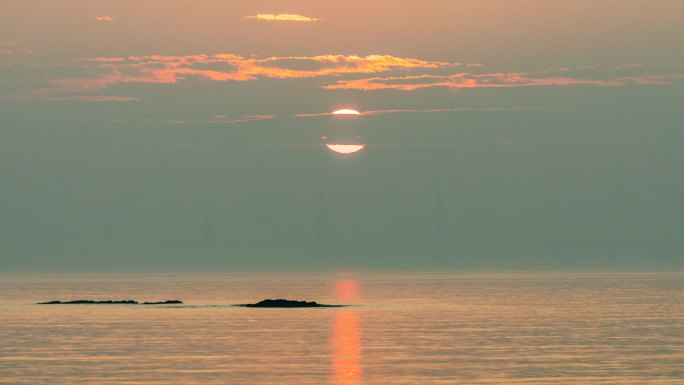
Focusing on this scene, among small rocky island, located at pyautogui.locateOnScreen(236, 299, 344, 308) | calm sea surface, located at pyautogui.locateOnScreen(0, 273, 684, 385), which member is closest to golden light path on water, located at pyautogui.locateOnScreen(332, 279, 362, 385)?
calm sea surface, located at pyautogui.locateOnScreen(0, 273, 684, 385)

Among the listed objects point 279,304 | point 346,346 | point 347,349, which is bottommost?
point 347,349

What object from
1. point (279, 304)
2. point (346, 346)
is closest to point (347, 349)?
point (346, 346)

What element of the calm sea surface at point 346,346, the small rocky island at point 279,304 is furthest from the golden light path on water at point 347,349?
the small rocky island at point 279,304

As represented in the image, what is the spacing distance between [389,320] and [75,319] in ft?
119

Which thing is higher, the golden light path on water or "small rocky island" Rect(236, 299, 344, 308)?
"small rocky island" Rect(236, 299, 344, 308)

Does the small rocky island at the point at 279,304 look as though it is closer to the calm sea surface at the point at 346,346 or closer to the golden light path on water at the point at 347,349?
the calm sea surface at the point at 346,346

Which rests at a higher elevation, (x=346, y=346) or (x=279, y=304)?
(x=279, y=304)

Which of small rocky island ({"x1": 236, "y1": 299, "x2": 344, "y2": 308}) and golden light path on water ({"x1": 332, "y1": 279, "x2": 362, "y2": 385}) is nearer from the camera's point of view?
golden light path on water ({"x1": 332, "y1": 279, "x2": 362, "y2": 385})

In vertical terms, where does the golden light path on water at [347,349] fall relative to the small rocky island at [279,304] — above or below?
below

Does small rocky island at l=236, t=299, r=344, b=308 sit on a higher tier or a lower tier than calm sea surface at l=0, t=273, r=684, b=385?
higher

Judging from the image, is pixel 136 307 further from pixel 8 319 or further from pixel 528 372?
pixel 528 372

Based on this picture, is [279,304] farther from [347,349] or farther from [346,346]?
[347,349]

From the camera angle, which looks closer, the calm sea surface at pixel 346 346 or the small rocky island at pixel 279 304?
the calm sea surface at pixel 346 346

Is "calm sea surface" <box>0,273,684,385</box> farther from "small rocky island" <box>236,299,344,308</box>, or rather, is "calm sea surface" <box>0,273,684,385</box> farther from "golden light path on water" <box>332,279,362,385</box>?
"small rocky island" <box>236,299,344,308</box>
